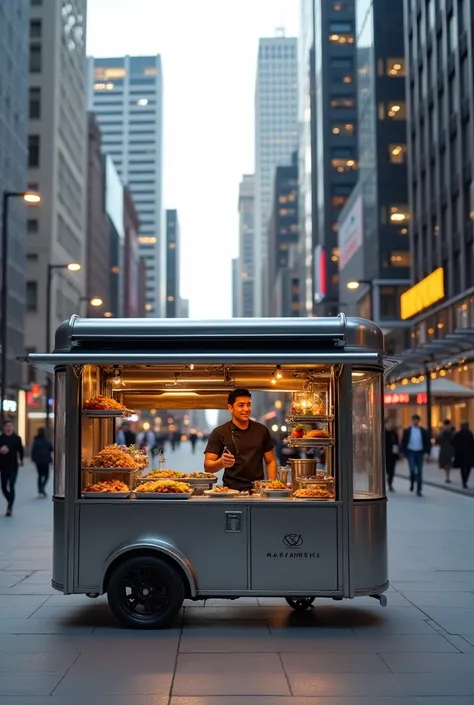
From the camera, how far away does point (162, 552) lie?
873cm

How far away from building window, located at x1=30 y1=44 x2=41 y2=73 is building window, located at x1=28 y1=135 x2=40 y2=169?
20.3ft

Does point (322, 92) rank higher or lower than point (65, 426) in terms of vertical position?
higher

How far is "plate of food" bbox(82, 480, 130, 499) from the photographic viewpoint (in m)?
9.02

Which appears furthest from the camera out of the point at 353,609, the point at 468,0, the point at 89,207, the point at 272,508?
the point at 89,207

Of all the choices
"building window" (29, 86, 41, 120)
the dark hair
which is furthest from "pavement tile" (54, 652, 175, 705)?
"building window" (29, 86, 41, 120)

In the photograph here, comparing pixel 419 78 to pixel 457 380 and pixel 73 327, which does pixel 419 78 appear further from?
pixel 73 327

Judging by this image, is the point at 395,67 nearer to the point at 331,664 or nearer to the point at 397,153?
the point at 397,153

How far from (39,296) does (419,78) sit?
120 feet

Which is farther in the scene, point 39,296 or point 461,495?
point 39,296

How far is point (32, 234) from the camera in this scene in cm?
8162

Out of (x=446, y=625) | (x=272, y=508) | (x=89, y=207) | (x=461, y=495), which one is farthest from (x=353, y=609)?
(x=89, y=207)

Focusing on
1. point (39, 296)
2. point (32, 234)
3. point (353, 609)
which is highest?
point (32, 234)

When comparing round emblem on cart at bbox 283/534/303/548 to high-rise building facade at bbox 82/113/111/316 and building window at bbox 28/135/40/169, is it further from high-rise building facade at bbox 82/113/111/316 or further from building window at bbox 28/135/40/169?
→ high-rise building facade at bbox 82/113/111/316

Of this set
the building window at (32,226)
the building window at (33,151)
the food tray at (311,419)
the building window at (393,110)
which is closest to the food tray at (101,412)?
the food tray at (311,419)
